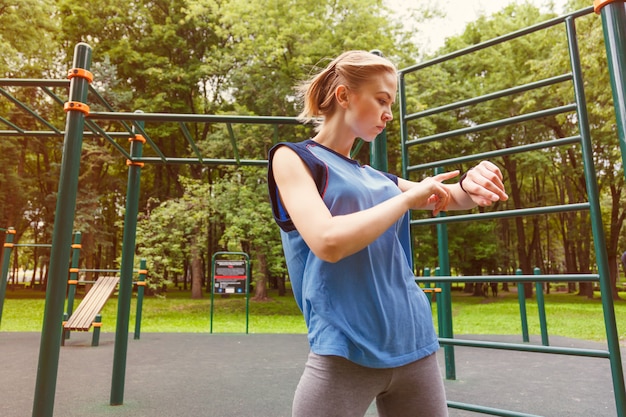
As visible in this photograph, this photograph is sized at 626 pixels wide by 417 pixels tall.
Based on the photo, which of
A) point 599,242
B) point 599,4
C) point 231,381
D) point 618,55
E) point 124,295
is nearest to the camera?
point 618,55

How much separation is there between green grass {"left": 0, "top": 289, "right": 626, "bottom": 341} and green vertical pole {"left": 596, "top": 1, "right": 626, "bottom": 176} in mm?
8075

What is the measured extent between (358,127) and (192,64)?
16497mm

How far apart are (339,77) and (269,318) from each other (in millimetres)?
11887

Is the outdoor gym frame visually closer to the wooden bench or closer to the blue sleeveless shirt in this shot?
the blue sleeveless shirt

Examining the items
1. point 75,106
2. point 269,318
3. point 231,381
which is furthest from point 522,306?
point 269,318

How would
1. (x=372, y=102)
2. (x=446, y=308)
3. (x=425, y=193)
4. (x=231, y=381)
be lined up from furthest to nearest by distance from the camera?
(x=446, y=308), (x=231, y=381), (x=372, y=102), (x=425, y=193)

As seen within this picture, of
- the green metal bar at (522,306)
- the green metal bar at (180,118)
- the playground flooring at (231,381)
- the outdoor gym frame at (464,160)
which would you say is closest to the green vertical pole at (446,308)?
the playground flooring at (231,381)

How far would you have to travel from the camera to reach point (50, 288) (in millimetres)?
2275

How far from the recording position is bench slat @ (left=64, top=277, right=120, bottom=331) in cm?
585

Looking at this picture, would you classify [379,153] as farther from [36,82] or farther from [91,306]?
[91,306]

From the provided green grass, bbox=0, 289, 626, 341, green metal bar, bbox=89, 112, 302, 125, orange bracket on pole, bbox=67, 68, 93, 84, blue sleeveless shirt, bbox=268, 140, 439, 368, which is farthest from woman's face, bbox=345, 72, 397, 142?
→ green grass, bbox=0, 289, 626, 341

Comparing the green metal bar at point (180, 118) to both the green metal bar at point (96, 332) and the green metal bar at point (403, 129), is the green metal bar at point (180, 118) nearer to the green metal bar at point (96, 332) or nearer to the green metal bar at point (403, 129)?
the green metal bar at point (403, 129)

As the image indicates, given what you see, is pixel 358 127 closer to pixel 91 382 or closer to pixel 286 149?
pixel 286 149

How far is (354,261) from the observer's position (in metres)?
0.92
